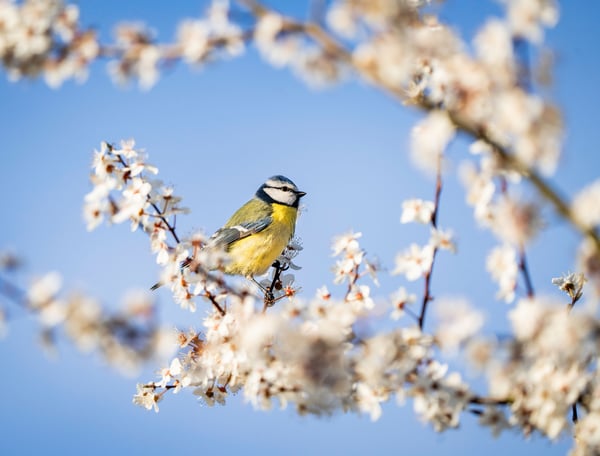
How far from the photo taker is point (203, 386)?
3.32 m

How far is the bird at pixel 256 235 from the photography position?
6.28m

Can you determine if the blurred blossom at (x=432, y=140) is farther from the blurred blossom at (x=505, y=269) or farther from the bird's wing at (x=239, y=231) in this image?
the bird's wing at (x=239, y=231)

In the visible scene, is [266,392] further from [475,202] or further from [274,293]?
[274,293]

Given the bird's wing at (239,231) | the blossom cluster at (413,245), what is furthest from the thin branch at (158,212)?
the bird's wing at (239,231)

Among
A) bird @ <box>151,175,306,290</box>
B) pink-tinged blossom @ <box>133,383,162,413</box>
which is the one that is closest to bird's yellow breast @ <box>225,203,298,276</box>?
bird @ <box>151,175,306,290</box>

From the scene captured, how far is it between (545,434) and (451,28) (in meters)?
1.53

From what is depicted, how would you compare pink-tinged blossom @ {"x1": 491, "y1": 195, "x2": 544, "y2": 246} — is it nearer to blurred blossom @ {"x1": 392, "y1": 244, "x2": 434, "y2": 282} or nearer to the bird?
blurred blossom @ {"x1": 392, "y1": 244, "x2": 434, "y2": 282}

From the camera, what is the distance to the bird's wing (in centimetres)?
639

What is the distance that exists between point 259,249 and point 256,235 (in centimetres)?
17

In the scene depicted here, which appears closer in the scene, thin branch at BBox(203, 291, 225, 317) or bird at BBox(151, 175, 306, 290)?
thin branch at BBox(203, 291, 225, 317)

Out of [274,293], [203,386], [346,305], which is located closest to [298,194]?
[274,293]

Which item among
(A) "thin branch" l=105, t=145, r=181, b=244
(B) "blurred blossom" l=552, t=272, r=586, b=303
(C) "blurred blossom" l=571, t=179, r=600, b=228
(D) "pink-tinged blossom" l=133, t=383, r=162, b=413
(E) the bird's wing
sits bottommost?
(C) "blurred blossom" l=571, t=179, r=600, b=228

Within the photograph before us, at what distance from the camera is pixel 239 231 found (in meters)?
6.46

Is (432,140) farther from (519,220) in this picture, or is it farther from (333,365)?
(333,365)
